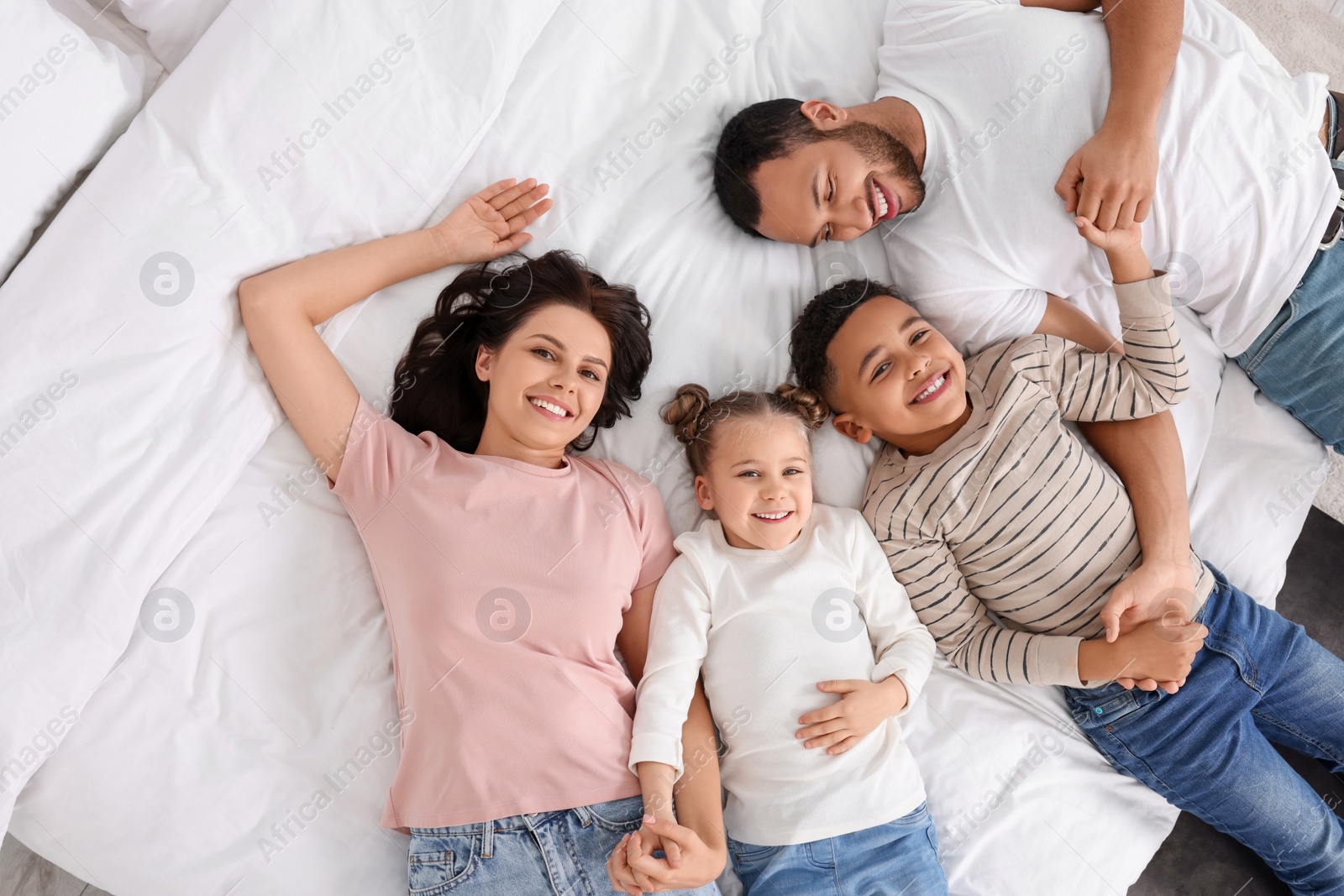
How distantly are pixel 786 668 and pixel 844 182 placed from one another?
93 cm

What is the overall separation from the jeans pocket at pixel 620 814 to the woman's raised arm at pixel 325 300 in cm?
74

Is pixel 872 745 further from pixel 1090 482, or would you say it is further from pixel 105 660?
pixel 105 660

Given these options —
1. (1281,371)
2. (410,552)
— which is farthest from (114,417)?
(1281,371)

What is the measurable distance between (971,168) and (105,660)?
5.83 ft

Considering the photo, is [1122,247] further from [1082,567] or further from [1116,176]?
[1082,567]

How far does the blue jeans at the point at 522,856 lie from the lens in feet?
4.17

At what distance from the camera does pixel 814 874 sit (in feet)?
4.46

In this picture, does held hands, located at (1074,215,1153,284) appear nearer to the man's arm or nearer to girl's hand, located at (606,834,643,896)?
the man's arm

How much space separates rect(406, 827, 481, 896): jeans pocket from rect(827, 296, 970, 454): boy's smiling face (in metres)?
1.01

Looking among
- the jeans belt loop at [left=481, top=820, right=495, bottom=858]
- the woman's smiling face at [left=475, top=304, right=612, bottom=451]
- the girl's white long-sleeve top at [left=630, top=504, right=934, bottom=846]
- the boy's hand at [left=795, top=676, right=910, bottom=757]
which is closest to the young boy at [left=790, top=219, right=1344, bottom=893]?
the girl's white long-sleeve top at [left=630, top=504, right=934, bottom=846]

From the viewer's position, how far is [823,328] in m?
1.60

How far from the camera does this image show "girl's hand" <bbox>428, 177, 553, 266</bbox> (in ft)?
5.05

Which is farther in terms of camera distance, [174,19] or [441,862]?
[174,19]

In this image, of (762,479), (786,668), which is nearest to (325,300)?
(762,479)
